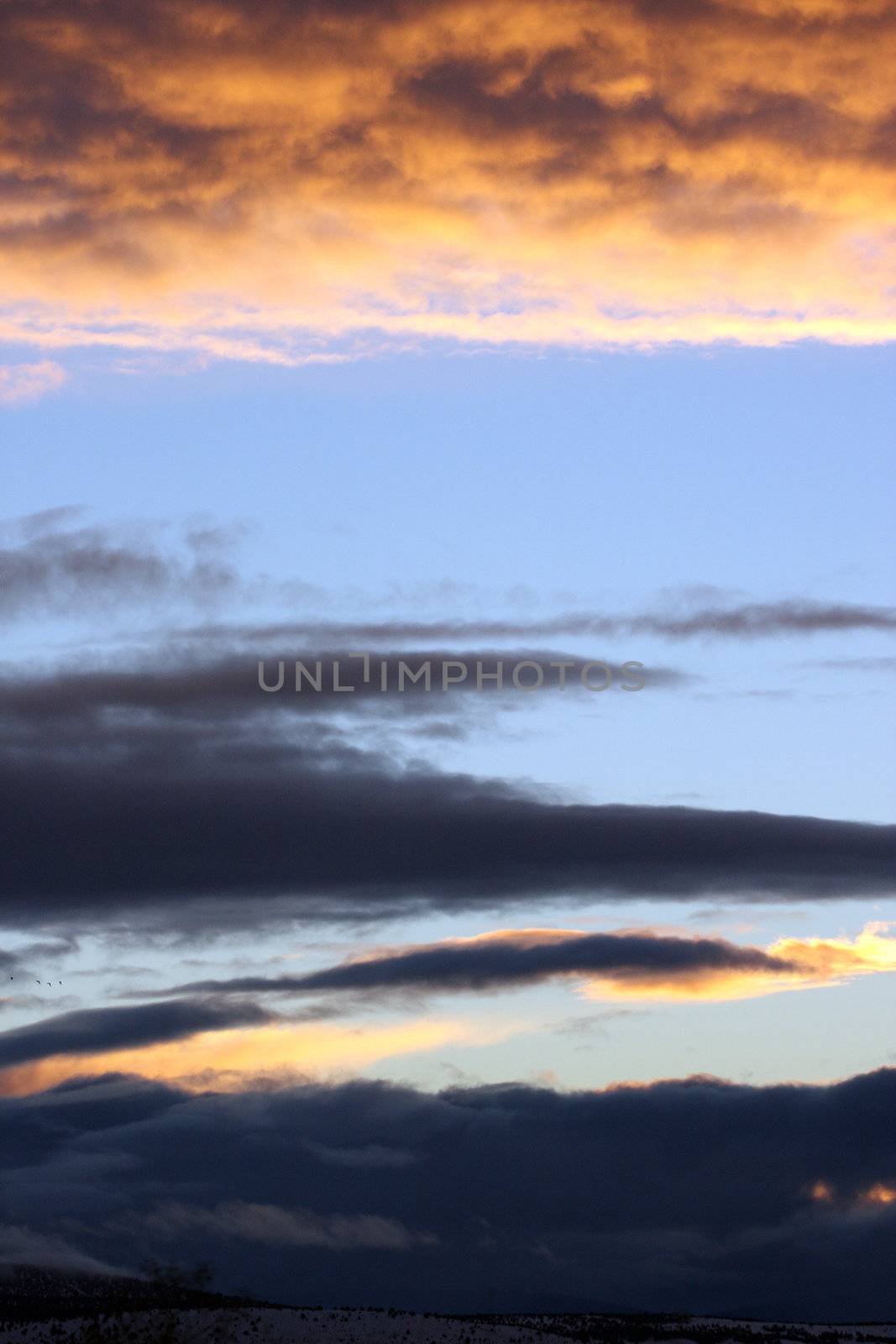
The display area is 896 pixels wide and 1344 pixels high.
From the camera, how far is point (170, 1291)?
114625mm

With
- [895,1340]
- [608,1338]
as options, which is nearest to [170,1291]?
[608,1338]

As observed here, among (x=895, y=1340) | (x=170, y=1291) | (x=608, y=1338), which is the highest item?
(x=170, y=1291)

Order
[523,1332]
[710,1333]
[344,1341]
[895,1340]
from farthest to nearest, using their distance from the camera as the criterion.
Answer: [895,1340]
[710,1333]
[523,1332]
[344,1341]

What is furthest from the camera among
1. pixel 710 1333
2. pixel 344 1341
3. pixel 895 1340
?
pixel 895 1340

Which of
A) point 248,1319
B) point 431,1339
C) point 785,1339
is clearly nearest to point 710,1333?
point 785,1339

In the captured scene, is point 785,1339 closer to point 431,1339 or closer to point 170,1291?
point 431,1339

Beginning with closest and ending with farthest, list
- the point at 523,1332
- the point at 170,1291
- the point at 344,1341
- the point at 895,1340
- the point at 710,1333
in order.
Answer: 1. the point at 170,1291
2. the point at 344,1341
3. the point at 523,1332
4. the point at 710,1333
5. the point at 895,1340

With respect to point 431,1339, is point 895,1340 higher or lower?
lower

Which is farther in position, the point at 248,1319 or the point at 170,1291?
the point at 248,1319

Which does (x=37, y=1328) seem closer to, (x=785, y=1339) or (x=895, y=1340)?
(x=785, y=1339)

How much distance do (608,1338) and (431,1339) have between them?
20.8 m

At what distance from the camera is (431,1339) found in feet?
420

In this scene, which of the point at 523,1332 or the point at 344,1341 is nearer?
the point at 344,1341

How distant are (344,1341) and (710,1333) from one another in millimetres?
45342
